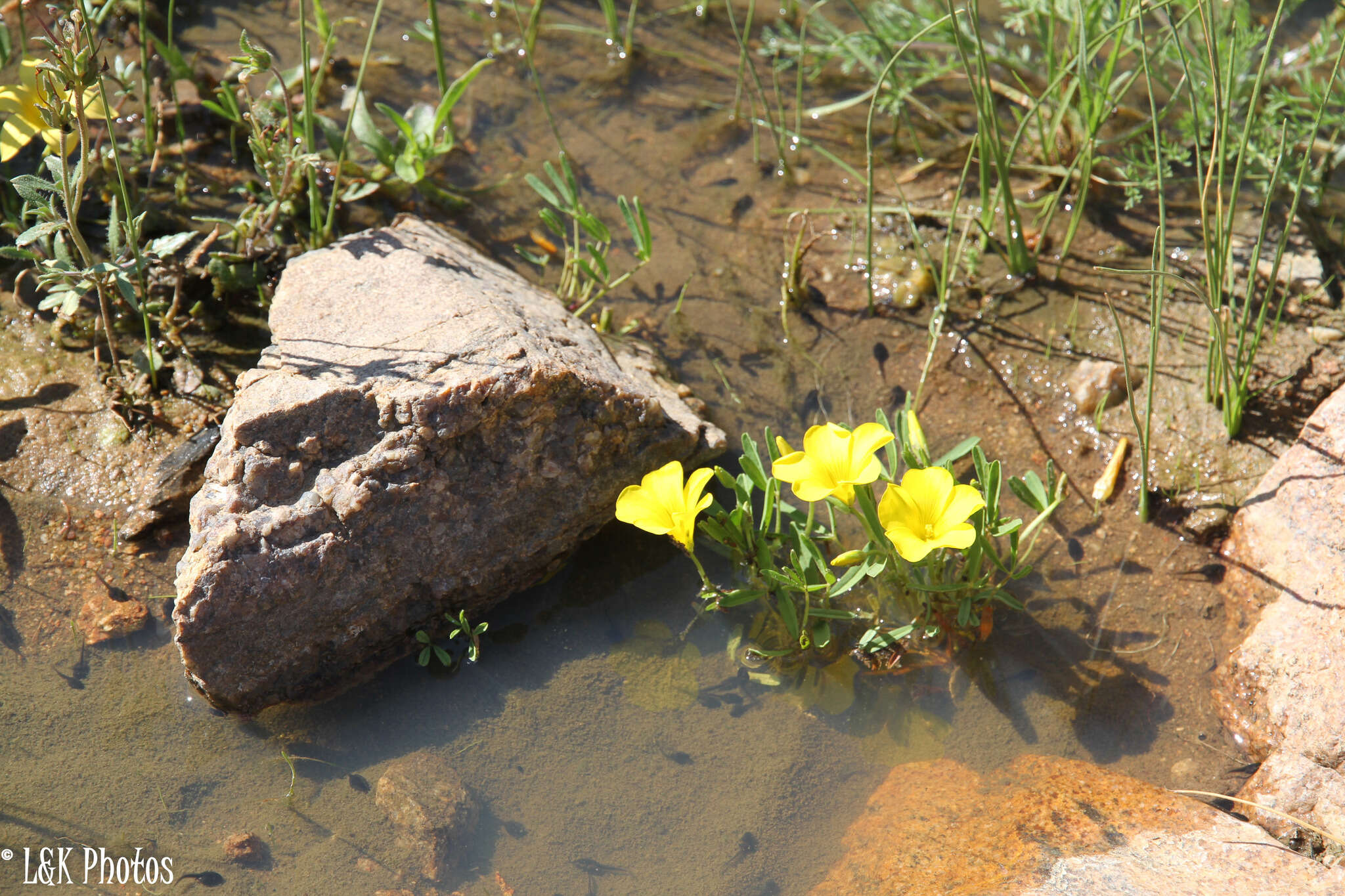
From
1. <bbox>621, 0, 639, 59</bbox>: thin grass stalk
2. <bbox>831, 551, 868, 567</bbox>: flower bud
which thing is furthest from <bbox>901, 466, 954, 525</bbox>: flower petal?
<bbox>621, 0, 639, 59</bbox>: thin grass stalk

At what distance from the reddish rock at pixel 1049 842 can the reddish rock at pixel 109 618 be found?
7.09 feet

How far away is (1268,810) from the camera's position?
102 inches

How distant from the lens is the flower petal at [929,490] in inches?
99.0

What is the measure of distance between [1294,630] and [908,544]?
135cm

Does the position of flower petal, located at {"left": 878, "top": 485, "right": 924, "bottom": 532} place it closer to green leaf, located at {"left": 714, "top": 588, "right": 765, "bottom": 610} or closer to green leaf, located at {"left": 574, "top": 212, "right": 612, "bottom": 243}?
green leaf, located at {"left": 714, "top": 588, "right": 765, "bottom": 610}

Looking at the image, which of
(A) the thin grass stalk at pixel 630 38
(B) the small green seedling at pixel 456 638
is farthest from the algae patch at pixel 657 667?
(A) the thin grass stalk at pixel 630 38

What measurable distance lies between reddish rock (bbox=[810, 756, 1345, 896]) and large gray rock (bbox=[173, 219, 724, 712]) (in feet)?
4.11

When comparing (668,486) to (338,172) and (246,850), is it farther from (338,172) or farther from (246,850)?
(338,172)

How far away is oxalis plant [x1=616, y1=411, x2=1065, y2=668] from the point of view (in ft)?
8.71

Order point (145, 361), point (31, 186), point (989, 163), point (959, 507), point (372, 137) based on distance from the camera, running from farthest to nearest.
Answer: point (372, 137) → point (989, 163) → point (145, 361) → point (31, 186) → point (959, 507)

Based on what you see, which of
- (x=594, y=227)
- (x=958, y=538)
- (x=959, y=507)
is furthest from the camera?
(x=594, y=227)

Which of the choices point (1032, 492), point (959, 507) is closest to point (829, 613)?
point (959, 507)

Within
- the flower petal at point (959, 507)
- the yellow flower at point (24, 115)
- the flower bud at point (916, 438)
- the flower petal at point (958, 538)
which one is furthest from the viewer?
the flower bud at point (916, 438)

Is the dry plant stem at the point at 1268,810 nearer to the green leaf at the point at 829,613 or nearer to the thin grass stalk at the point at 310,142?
the green leaf at the point at 829,613
